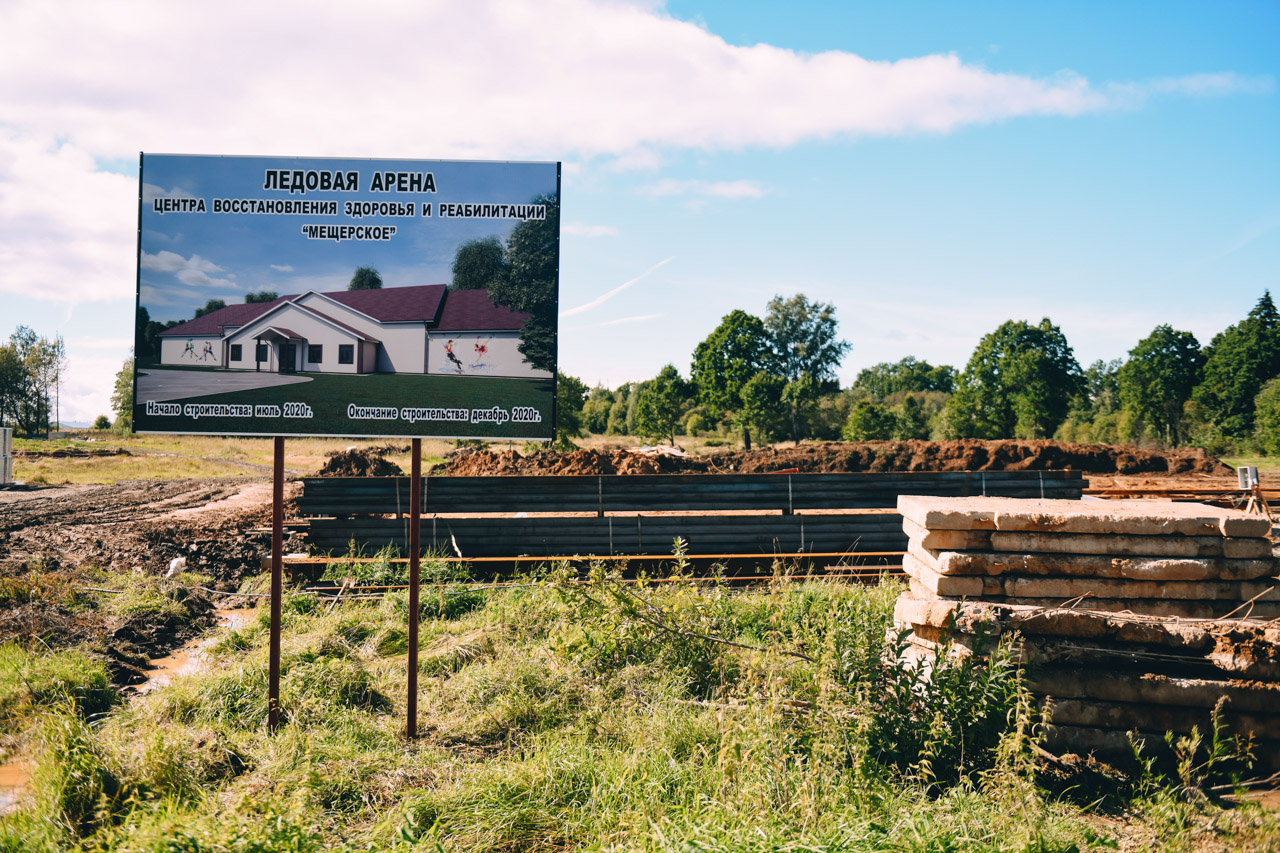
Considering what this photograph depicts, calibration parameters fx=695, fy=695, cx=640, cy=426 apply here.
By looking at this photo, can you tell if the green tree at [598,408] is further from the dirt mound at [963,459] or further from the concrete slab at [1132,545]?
the concrete slab at [1132,545]

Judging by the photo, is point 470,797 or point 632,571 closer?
point 470,797

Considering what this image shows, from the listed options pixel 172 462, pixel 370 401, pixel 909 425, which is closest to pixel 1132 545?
pixel 370 401

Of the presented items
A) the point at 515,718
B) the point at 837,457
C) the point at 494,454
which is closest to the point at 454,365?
the point at 515,718

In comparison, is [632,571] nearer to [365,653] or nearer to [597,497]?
[597,497]

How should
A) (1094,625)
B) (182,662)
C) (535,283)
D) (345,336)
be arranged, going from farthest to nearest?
(182,662), (535,283), (345,336), (1094,625)

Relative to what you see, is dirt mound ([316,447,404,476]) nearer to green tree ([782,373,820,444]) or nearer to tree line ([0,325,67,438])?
green tree ([782,373,820,444])

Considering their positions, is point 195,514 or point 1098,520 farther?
point 195,514

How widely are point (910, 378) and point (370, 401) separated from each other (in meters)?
113

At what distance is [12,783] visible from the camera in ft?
14.2

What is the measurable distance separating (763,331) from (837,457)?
117 feet

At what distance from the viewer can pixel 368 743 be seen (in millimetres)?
4625

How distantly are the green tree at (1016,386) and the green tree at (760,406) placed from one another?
1312cm

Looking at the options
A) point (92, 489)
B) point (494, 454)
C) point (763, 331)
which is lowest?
point (92, 489)

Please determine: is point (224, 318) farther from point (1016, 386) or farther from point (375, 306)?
point (1016, 386)
